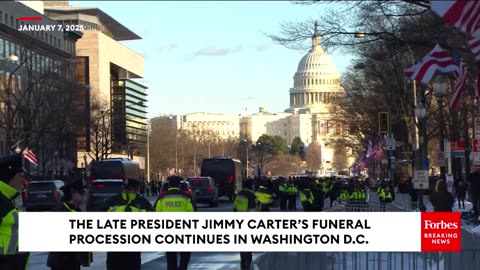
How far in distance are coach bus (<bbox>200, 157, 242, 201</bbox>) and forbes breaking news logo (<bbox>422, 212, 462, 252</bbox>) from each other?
48517 mm

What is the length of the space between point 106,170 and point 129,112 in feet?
349

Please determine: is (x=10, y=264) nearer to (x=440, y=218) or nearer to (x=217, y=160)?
(x=440, y=218)

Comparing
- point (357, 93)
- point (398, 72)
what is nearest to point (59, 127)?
point (357, 93)

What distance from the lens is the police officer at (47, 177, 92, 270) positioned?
11492 millimetres

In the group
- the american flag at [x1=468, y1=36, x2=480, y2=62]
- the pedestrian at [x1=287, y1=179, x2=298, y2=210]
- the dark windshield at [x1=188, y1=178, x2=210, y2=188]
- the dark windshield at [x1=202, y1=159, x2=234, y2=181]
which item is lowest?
the pedestrian at [x1=287, y1=179, x2=298, y2=210]

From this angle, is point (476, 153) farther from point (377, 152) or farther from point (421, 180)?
point (377, 152)

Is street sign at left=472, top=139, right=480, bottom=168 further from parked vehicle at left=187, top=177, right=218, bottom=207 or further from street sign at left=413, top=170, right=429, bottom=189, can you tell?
parked vehicle at left=187, top=177, right=218, bottom=207

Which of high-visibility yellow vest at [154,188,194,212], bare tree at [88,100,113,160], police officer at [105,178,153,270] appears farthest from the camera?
bare tree at [88,100,113,160]

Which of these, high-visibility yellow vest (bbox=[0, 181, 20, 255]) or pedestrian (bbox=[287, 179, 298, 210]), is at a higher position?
high-visibility yellow vest (bbox=[0, 181, 20, 255])

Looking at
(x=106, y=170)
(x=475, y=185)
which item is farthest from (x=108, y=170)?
(x=475, y=185)

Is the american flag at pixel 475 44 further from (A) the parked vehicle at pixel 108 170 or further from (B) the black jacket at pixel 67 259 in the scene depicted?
(A) the parked vehicle at pixel 108 170

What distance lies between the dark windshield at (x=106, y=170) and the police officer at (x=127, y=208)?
42.1 m

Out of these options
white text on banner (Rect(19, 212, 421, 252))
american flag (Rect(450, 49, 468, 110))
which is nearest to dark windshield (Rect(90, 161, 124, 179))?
american flag (Rect(450, 49, 468, 110))

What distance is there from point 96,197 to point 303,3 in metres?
17.9
